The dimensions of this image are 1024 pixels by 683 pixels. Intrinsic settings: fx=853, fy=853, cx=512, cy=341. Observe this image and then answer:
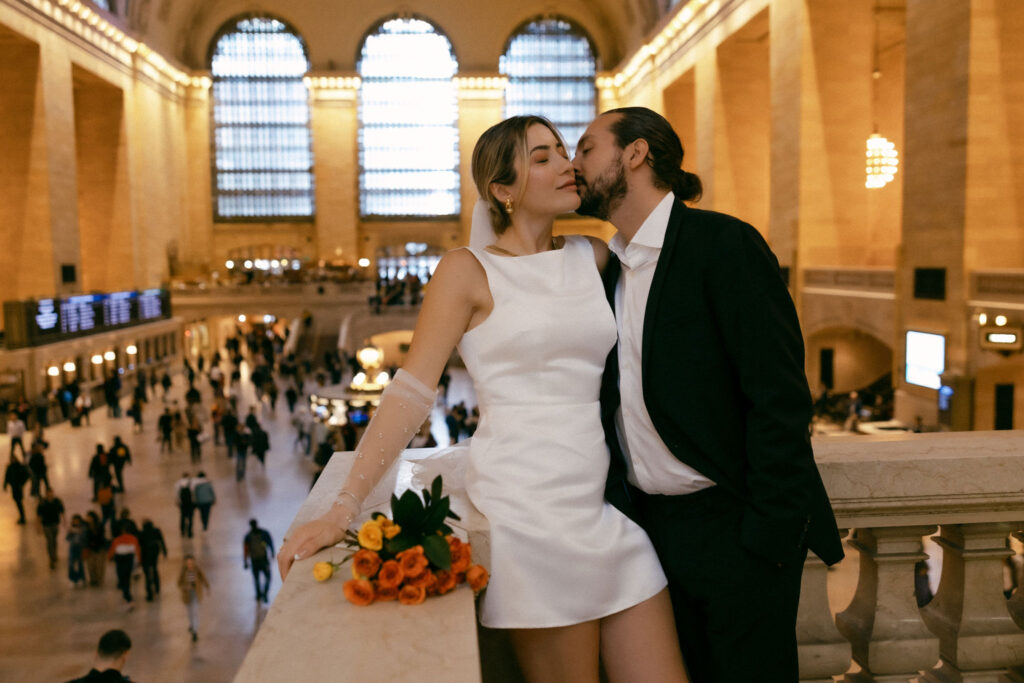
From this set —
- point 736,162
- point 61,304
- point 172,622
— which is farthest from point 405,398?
point 736,162

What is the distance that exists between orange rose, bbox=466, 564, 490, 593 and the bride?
0.39ft

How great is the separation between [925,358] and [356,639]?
14404 mm

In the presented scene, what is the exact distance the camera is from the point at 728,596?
2012 millimetres

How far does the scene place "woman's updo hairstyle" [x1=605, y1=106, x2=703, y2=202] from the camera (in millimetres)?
2217

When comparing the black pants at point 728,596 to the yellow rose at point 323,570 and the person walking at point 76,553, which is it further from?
the person walking at point 76,553

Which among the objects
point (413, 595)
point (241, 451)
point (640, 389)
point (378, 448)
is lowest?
point (241, 451)

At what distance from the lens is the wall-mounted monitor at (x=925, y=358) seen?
13.7 m

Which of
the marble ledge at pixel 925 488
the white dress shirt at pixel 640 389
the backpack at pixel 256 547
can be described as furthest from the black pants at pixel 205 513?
the marble ledge at pixel 925 488

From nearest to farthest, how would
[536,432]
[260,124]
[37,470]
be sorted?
[536,432], [37,470], [260,124]

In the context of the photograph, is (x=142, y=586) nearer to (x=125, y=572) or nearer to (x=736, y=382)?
(x=125, y=572)

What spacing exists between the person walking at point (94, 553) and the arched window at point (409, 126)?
33.7m

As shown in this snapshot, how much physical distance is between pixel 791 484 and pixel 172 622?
9069mm

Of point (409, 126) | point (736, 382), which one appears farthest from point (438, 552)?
point (409, 126)

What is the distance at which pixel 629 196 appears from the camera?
227 centimetres
